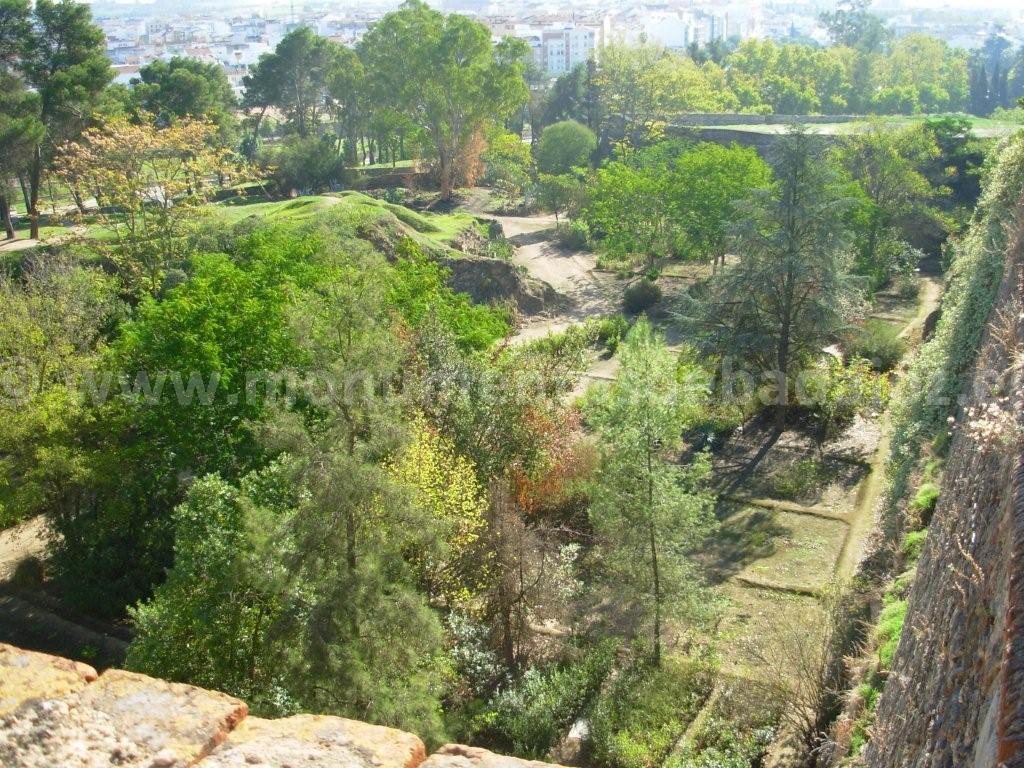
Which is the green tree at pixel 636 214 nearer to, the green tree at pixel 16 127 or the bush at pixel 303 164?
the bush at pixel 303 164

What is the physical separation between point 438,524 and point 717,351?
1154 cm

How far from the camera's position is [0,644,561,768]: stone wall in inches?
131

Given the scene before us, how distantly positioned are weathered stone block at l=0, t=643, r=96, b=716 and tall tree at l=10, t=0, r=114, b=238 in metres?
27.4

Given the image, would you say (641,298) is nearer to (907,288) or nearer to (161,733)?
(907,288)

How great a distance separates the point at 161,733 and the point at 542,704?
8253 millimetres

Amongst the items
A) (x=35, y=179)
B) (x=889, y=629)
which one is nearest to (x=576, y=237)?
(x=35, y=179)

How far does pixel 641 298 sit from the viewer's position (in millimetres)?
29594

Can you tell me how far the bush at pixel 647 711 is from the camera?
1044cm

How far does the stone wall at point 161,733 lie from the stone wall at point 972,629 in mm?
1877

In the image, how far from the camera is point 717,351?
19.3 metres

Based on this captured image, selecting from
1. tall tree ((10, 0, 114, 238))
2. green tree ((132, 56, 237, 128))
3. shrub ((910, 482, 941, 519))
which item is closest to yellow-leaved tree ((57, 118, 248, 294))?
tall tree ((10, 0, 114, 238))

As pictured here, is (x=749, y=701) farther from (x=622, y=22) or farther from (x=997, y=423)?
(x=622, y=22)

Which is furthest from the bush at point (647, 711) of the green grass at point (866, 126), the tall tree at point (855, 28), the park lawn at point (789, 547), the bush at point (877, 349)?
the tall tree at point (855, 28)

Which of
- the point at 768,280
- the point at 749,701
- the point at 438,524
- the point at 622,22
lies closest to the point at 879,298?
the point at 768,280
